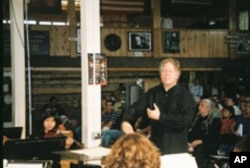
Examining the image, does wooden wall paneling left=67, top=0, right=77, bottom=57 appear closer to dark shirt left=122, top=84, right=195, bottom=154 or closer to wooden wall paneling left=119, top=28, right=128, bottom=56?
wooden wall paneling left=119, top=28, right=128, bottom=56

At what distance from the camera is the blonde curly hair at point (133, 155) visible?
1.78 meters

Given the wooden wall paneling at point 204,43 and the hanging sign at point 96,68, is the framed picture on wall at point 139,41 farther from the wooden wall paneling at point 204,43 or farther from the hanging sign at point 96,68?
the hanging sign at point 96,68

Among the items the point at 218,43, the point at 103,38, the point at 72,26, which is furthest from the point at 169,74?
the point at 218,43

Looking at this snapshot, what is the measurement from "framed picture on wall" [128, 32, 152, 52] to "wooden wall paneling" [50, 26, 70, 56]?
1902 mm

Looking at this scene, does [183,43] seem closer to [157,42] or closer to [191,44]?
[191,44]

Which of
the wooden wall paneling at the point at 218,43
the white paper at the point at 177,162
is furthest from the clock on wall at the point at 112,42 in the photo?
the white paper at the point at 177,162

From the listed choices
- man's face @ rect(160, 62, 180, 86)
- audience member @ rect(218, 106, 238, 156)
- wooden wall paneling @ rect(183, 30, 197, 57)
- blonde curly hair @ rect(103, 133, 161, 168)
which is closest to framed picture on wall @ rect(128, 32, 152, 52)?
wooden wall paneling @ rect(183, 30, 197, 57)

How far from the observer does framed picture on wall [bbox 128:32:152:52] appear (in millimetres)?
12570

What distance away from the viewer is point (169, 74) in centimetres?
307

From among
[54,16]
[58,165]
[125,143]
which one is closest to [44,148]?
[58,165]

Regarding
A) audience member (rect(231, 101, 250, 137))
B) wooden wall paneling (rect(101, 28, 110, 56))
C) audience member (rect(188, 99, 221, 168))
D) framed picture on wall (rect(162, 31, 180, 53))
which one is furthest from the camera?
framed picture on wall (rect(162, 31, 180, 53))

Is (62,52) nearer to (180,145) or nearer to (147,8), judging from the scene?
(147,8)

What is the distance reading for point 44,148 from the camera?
328cm

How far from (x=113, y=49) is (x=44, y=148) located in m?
9.20
